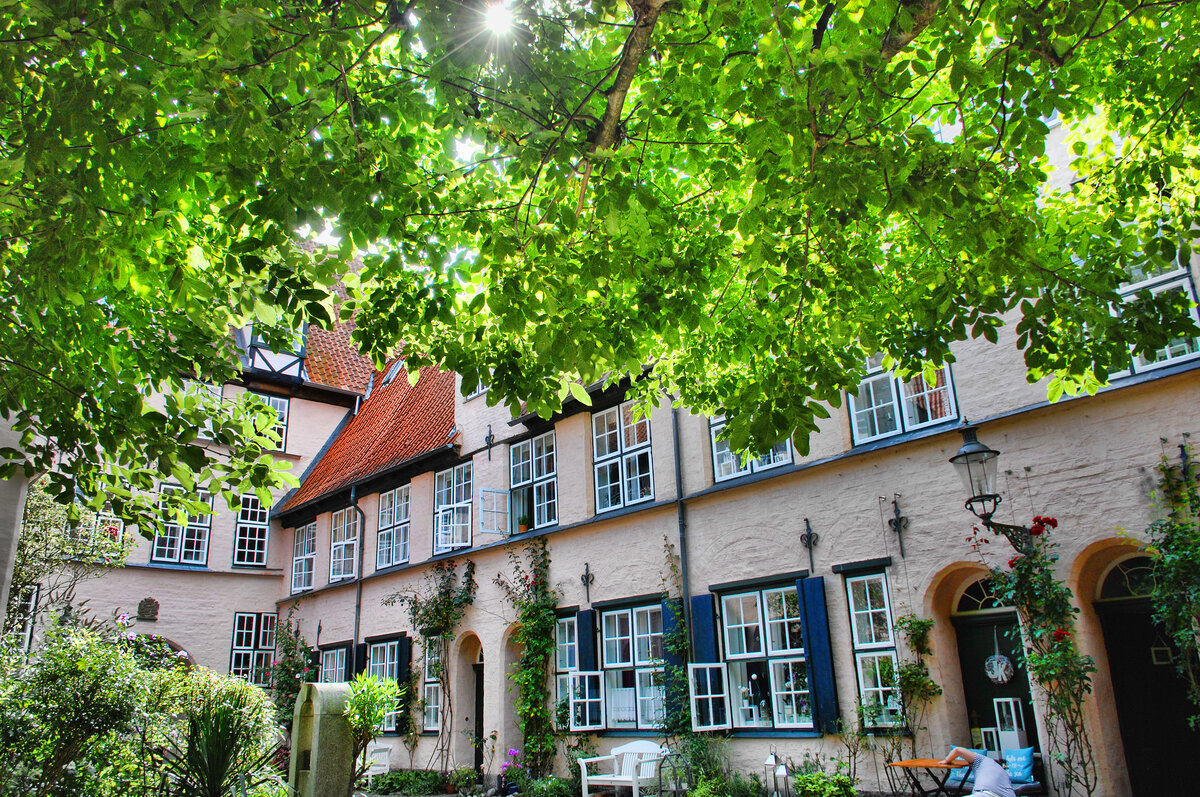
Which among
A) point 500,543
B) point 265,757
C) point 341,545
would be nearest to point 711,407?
point 265,757

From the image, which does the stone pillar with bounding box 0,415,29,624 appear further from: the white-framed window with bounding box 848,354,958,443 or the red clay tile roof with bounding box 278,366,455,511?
the red clay tile roof with bounding box 278,366,455,511

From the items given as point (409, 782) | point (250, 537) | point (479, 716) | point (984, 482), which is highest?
point (250, 537)

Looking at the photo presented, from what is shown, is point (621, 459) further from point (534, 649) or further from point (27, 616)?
point (27, 616)

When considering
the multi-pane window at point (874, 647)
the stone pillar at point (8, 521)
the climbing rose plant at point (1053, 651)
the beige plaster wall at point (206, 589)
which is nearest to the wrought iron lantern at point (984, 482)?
the climbing rose plant at point (1053, 651)

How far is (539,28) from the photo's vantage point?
563 cm

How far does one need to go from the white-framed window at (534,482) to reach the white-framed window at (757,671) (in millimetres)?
4559

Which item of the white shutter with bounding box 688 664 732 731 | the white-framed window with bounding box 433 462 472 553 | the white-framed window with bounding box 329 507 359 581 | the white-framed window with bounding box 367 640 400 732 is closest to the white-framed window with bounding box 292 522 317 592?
the white-framed window with bounding box 329 507 359 581

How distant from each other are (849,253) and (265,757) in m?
7.44

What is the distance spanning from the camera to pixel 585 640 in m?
13.6

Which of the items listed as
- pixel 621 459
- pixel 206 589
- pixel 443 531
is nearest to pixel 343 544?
pixel 206 589

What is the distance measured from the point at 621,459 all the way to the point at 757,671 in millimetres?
4267

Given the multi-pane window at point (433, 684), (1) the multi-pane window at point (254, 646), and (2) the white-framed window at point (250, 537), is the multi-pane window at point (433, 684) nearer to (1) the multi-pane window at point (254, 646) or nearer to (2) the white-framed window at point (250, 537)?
(1) the multi-pane window at point (254, 646)

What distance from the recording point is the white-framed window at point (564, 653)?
45.8 ft

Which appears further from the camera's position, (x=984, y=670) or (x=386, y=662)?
(x=386, y=662)
